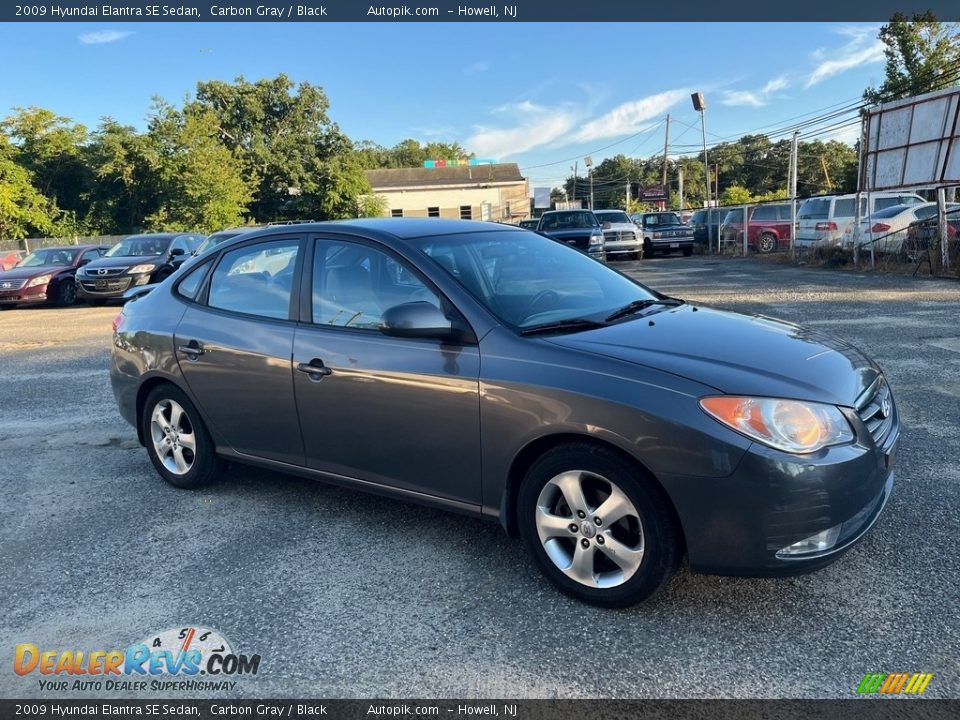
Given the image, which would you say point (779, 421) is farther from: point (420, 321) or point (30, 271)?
point (30, 271)

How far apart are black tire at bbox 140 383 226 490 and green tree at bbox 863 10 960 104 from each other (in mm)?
42422

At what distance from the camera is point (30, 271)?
55.8ft

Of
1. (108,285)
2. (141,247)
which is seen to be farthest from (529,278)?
(141,247)

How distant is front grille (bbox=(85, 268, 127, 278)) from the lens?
16.2 meters

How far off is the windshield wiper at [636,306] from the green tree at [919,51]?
40.9m

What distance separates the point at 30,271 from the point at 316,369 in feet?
54.8

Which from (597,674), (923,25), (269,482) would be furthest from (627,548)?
(923,25)

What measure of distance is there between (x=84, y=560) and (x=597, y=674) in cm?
269

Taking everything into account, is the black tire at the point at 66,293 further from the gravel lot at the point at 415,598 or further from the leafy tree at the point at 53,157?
the leafy tree at the point at 53,157

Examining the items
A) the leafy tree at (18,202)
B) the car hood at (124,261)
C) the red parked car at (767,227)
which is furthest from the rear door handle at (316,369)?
the leafy tree at (18,202)

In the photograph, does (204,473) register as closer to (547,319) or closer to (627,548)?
(547,319)

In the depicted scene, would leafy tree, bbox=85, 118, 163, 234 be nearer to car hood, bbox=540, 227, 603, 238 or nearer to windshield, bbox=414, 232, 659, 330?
car hood, bbox=540, 227, 603, 238

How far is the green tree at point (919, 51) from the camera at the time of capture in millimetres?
36812

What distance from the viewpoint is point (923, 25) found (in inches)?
1457
